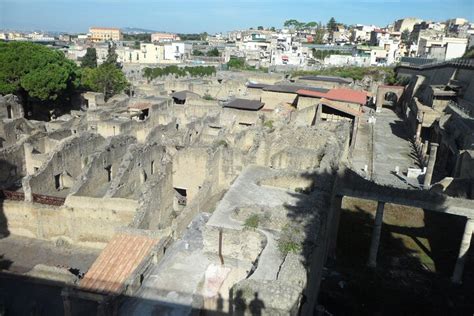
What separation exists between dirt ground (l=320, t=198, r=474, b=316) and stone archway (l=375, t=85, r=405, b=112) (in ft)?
100

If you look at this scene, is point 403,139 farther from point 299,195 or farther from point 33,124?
point 33,124

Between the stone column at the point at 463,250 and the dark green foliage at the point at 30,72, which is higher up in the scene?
the dark green foliage at the point at 30,72

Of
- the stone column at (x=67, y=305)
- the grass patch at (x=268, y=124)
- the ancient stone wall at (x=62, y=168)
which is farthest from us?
the grass patch at (x=268, y=124)

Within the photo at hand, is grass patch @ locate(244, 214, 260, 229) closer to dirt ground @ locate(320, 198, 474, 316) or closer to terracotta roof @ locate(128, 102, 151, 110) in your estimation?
dirt ground @ locate(320, 198, 474, 316)

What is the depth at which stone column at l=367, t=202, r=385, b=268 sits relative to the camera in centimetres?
1658

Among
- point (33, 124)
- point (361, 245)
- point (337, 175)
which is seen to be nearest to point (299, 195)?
point (337, 175)

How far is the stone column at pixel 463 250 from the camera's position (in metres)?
15.5

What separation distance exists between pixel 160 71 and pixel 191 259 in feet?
209

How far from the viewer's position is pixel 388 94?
55656 mm

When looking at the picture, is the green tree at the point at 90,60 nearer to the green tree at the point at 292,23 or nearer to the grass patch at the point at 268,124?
the grass patch at the point at 268,124

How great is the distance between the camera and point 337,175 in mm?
16281

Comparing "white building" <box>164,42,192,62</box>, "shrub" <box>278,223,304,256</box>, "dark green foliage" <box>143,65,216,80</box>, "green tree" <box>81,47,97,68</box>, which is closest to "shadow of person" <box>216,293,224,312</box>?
"shrub" <box>278,223,304,256</box>

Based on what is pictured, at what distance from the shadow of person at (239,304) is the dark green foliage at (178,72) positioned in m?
63.8

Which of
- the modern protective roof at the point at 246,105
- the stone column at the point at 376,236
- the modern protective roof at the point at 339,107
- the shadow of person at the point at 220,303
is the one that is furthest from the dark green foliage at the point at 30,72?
the shadow of person at the point at 220,303
